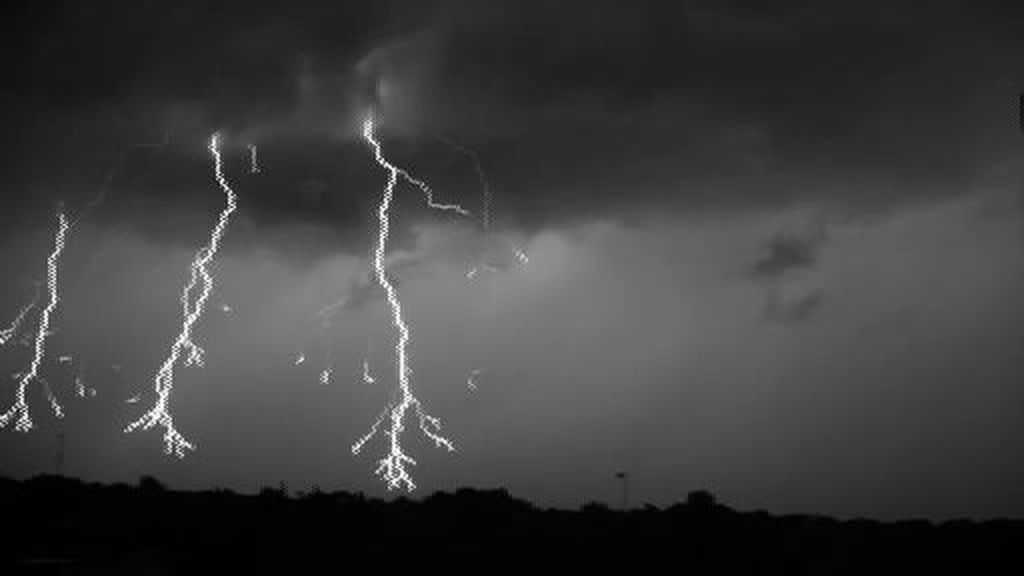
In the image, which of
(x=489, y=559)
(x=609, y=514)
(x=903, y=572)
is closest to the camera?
(x=489, y=559)

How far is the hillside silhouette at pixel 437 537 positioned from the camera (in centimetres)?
2555

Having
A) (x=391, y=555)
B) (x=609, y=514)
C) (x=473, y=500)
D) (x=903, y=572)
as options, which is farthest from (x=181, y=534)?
(x=903, y=572)

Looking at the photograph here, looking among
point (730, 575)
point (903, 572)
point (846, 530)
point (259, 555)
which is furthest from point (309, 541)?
point (846, 530)

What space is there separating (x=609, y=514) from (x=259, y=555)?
15.3m

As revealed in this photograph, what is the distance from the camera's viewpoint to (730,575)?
28.0m

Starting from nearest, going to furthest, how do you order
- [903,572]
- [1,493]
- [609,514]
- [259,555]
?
[259,555] < [903,572] < [1,493] < [609,514]

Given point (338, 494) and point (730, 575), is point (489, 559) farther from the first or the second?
point (338, 494)

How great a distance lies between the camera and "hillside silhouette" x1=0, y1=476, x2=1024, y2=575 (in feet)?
83.8

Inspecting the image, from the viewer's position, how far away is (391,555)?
2677 cm

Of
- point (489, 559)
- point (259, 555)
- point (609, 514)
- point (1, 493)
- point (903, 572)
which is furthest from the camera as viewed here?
point (609, 514)

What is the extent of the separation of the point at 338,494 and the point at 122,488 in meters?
8.96

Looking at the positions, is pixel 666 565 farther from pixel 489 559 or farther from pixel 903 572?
pixel 903 572

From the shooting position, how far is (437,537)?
28.9 m

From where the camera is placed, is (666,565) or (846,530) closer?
(666,565)
